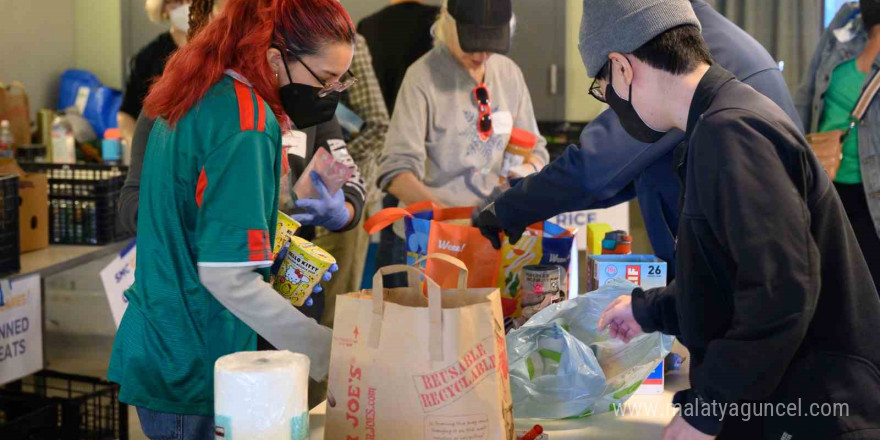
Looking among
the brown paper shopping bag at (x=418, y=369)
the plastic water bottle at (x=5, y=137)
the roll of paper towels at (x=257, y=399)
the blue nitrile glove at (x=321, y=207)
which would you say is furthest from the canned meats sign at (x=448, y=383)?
the plastic water bottle at (x=5, y=137)

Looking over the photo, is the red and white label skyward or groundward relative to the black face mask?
groundward

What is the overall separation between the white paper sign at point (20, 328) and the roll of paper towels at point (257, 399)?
2.32 m

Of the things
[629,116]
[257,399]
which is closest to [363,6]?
[629,116]

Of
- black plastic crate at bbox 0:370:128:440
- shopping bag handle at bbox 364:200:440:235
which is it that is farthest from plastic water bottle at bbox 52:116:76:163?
shopping bag handle at bbox 364:200:440:235

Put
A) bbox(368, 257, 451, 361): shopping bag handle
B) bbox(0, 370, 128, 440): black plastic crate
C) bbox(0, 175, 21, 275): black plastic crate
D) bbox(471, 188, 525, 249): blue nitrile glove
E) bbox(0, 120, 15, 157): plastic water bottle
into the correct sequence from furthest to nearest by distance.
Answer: bbox(0, 120, 15, 157): plastic water bottle, bbox(0, 175, 21, 275): black plastic crate, bbox(0, 370, 128, 440): black plastic crate, bbox(471, 188, 525, 249): blue nitrile glove, bbox(368, 257, 451, 361): shopping bag handle

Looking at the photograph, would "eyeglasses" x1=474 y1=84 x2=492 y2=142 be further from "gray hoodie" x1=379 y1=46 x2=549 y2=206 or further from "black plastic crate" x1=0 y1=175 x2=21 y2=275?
"black plastic crate" x1=0 y1=175 x2=21 y2=275

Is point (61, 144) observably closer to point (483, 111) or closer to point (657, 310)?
point (483, 111)

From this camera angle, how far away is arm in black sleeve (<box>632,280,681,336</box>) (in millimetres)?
1698

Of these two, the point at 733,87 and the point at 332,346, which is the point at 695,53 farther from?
the point at 332,346

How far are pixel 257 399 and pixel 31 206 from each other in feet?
8.78

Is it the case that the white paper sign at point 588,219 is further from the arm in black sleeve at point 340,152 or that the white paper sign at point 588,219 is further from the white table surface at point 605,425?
the white table surface at point 605,425

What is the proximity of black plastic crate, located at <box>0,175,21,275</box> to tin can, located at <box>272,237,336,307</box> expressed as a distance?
1.93 metres

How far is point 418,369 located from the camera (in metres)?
1.56

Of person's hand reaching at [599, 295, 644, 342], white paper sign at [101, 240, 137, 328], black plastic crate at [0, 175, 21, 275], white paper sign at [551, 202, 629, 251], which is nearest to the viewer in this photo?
person's hand reaching at [599, 295, 644, 342]
